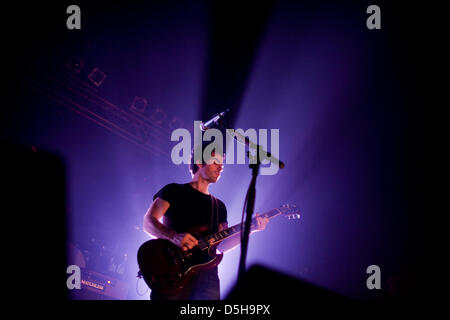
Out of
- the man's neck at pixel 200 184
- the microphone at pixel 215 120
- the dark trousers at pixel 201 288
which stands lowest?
the dark trousers at pixel 201 288

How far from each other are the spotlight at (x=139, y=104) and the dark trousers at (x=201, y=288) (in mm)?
3472

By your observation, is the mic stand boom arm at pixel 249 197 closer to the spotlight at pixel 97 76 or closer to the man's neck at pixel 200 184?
the man's neck at pixel 200 184

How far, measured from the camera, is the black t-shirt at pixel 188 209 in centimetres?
265

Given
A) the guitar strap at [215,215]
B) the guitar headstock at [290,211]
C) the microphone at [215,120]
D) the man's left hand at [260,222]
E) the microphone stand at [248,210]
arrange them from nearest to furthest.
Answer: the microphone stand at [248,210] → the microphone at [215,120] → the guitar strap at [215,215] → the man's left hand at [260,222] → the guitar headstock at [290,211]

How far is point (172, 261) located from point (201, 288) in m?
0.31

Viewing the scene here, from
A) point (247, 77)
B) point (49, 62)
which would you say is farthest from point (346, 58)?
point (49, 62)

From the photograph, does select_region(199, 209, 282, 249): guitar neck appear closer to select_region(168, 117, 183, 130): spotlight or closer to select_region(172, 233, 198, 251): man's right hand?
select_region(172, 233, 198, 251): man's right hand

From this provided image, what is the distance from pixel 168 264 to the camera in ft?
7.52

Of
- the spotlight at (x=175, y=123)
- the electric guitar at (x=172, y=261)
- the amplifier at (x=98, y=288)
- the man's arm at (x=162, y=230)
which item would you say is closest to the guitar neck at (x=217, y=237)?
the electric guitar at (x=172, y=261)

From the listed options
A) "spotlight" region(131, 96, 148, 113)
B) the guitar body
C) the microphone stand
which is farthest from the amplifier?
"spotlight" region(131, 96, 148, 113)
